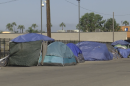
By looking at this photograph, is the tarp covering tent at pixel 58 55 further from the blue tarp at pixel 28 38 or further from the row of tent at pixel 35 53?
the blue tarp at pixel 28 38

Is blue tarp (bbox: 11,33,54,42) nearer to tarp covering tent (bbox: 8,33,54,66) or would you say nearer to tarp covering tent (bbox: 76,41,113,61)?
tarp covering tent (bbox: 8,33,54,66)

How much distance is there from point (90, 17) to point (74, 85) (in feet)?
344

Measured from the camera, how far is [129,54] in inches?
1179

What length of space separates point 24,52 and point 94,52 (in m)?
9.49

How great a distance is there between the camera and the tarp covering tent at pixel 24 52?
16719mm

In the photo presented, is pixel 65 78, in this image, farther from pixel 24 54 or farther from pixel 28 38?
pixel 28 38

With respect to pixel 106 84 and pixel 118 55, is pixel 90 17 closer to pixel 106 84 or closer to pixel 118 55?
pixel 118 55

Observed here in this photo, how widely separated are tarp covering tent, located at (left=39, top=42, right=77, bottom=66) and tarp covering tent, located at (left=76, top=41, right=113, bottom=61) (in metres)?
6.20

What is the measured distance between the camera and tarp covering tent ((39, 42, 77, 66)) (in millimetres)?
16891

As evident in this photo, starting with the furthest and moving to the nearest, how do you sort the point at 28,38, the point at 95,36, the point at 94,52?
the point at 95,36
the point at 94,52
the point at 28,38

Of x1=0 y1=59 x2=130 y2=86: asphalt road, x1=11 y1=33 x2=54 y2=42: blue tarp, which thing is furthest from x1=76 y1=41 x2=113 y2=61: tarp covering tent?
x1=0 y1=59 x2=130 y2=86: asphalt road

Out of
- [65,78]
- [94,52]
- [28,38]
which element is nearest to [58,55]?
[28,38]

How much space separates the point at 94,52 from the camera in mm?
24312

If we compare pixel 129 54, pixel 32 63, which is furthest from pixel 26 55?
pixel 129 54
